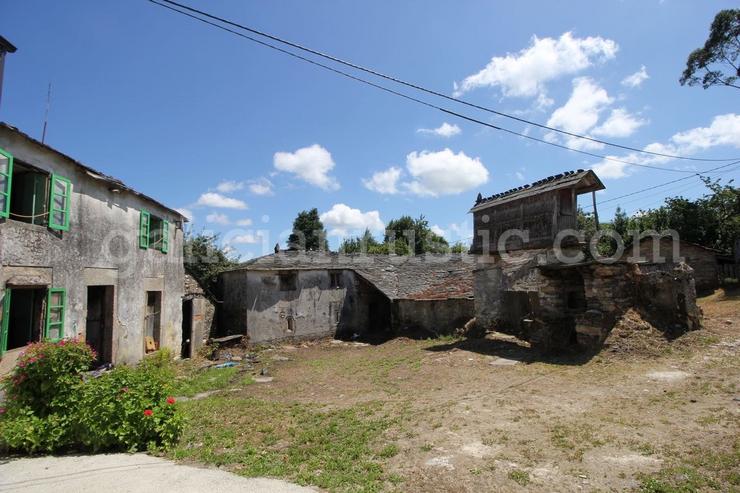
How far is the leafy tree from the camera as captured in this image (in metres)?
42.3

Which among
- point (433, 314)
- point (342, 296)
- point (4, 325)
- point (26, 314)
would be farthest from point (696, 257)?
point (26, 314)

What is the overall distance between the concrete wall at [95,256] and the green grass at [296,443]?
4225 mm

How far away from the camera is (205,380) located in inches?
450

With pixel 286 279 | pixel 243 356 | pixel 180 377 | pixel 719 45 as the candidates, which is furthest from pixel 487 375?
pixel 719 45

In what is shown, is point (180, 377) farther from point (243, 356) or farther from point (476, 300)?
point (476, 300)

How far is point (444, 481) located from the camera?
4484 millimetres

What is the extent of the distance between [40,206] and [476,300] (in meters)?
13.7

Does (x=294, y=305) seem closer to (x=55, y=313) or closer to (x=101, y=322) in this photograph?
(x=101, y=322)

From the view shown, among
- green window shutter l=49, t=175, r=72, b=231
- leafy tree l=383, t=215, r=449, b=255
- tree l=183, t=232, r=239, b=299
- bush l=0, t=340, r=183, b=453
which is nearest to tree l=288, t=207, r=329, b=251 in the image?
leafy tree l=383, t=215, r=449, b=255

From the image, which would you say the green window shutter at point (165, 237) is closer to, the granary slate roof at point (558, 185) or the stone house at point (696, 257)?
the granary slate roof at point (558, 185)

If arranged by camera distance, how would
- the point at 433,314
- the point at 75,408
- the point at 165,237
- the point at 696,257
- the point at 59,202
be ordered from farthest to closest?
the point at 696,257 → the point at 433,314 → the point at 165,237 → the point at 59,202 → the point at 75,408

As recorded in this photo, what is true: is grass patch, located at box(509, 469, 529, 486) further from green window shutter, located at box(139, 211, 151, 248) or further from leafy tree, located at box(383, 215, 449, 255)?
leafy tree, located at box(383, 215, 449, 255)

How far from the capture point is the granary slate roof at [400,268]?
18.6 m

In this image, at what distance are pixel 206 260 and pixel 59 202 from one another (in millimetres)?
11822
